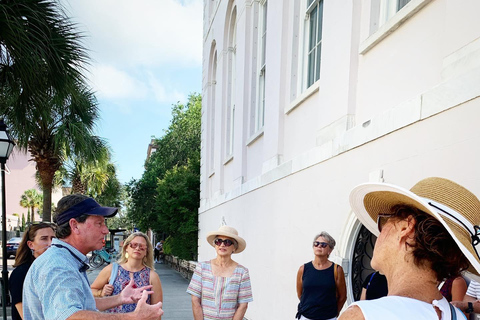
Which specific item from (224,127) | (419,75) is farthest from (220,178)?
(419,75)

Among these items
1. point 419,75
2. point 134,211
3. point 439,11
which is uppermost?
point 439,11

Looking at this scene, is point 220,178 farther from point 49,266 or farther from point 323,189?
point 49,266

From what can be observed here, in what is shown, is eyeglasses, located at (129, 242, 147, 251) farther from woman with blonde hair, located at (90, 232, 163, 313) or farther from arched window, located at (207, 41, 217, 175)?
arched window, located at (207, 41, 217, 175)

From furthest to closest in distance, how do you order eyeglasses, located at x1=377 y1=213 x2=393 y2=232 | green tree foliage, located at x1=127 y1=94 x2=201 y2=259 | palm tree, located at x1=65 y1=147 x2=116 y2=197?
green tree foliage, located at x1=127 y1=94 x2=201 y2=259 < palm tree, located at x1=65 y1=147 x2=116 y2=197 < eyeglasses, located at x1=377 y1=213 x2=393 y2=232

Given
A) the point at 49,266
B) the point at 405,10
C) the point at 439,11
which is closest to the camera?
the point at 49,266

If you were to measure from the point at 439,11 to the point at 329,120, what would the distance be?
2.38 m

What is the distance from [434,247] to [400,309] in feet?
0.82

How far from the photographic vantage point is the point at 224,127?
15594 millimetres

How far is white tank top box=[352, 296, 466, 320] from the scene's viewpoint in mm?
1312

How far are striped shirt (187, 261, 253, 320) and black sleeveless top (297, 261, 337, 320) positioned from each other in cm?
86

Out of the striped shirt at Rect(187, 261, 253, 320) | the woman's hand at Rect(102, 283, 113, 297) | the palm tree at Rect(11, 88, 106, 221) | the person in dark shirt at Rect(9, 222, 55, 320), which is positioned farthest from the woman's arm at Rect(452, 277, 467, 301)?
the palm tree at Rect(11, 88, 106, 221)

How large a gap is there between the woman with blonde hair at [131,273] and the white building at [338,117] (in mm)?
2469

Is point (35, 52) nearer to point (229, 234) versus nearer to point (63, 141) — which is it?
point (229, 234)

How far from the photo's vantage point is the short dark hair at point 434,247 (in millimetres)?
1483
